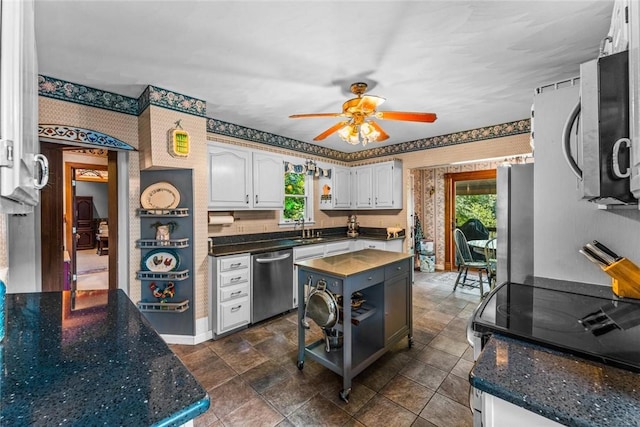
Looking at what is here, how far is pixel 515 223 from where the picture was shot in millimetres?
1979

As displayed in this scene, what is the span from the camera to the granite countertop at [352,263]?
2.10 metres

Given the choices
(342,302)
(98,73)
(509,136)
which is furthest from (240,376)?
(509,136)

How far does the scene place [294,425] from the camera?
175 centimetres

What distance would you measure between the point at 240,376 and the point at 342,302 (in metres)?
1.09

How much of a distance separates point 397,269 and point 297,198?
243 centimetres

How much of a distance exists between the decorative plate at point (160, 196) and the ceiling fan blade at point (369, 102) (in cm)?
206

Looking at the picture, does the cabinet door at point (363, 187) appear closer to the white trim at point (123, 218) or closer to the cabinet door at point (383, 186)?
the cabinet door at point (383, 186)

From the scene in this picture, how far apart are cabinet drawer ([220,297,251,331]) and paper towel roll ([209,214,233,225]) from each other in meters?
1.01

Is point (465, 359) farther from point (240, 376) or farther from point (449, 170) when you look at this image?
point (449, 170)

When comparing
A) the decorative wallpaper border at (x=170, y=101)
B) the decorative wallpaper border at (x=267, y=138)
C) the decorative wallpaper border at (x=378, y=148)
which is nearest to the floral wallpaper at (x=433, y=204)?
the decorative wallpaper border at (x=378, y=148)

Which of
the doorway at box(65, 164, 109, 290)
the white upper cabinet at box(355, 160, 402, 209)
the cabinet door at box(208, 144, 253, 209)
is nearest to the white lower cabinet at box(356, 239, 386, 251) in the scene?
the white upper cabinet at box(355, 160, 402, 209)

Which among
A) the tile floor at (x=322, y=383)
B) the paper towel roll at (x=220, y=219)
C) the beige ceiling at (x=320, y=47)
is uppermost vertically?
the beige ceiling at (x=320, y=47)

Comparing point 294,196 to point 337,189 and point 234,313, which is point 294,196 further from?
point 234,313

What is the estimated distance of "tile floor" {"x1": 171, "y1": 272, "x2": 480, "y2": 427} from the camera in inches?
71.5
